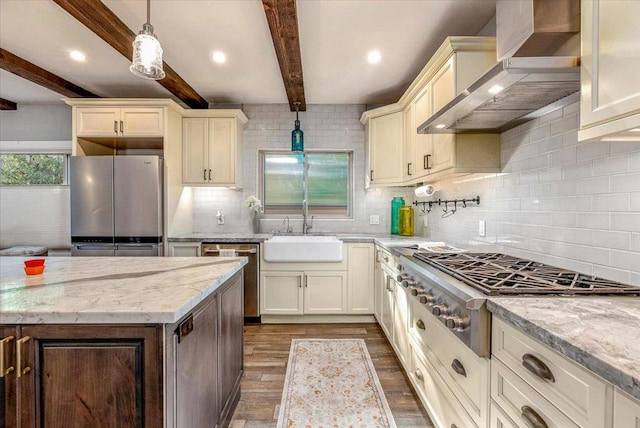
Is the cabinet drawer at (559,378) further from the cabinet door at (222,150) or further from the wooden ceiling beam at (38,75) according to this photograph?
the wooden ceiling beam at (38,75)

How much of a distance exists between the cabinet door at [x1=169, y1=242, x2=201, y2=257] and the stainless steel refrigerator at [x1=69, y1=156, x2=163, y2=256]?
27 centimetres

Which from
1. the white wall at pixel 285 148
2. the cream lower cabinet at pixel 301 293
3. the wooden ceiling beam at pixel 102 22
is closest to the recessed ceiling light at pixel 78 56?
the wooden ceiling beam at pixel 102 22

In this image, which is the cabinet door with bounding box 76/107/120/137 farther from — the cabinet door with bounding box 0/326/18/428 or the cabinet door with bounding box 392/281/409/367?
the cabinet door with bounding box 392/281/409/367

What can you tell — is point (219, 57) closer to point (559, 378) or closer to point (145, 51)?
point (145, 51)

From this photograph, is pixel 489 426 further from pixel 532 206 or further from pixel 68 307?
pixel 68 307

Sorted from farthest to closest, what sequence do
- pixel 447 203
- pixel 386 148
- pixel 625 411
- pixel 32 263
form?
1. pixel 386 148
2. pixel 447 203
3. pixel 32 263
4. pixel 625 411

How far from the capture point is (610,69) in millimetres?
934

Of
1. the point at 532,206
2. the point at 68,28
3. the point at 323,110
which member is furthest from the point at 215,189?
the point at 532,206

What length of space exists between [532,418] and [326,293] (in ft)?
7.66

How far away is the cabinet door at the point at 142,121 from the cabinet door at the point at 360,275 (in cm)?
233

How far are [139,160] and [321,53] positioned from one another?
2.02 metres

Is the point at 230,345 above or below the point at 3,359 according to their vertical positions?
below

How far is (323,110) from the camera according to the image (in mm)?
3734

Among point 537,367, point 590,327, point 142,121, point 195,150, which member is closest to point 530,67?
point 590,327
